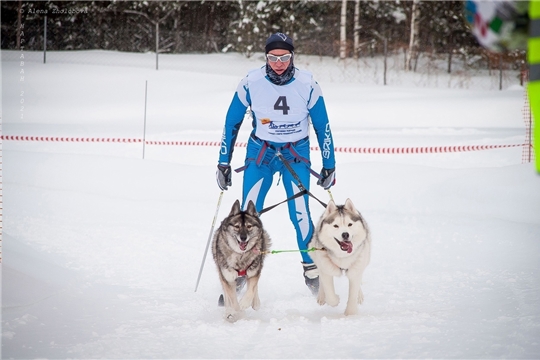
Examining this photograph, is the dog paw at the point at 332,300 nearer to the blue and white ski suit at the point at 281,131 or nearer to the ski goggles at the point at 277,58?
the blue and white ski suit at the point at 281,131

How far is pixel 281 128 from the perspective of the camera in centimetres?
455

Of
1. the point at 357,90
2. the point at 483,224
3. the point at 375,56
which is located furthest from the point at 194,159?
the point at 375,56

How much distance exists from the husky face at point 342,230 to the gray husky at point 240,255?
20.1 inches

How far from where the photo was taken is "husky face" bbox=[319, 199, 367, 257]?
412 centimetres

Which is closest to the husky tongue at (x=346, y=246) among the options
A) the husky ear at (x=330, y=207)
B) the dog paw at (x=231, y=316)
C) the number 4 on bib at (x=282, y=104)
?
the husky ear at (x=330, y=207)

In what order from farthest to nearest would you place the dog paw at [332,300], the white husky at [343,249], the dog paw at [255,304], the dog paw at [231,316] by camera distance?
the dog paw at [255,304] < the dog paw at [332,300] < the white husky at [343,249] < the dog paw at [231,316]

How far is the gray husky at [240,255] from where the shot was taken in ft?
13.7

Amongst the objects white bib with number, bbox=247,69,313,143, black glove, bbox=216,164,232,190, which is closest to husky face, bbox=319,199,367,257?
white bib with number, bbox=247,69,313,143

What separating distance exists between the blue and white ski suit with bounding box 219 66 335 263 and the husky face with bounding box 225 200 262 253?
310mm

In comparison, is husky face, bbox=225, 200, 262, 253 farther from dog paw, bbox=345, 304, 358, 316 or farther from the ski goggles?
the ski goggles

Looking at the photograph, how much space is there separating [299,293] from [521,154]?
7.70 meters

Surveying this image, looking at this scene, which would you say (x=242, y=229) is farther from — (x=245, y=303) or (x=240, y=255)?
(x=245, y=303)

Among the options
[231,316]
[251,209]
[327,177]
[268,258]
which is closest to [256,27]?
[268,258]

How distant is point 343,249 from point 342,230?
0.45 feet
